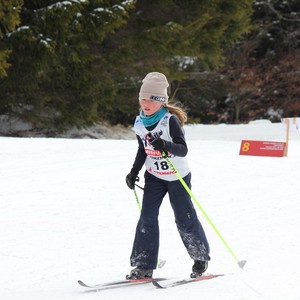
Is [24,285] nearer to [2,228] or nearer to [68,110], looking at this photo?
[2,228]

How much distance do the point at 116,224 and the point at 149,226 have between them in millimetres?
1997

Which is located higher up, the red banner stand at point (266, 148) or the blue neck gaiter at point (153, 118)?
the blue neck gaiter at point (153, 118)

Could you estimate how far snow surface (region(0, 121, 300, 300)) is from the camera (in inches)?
164

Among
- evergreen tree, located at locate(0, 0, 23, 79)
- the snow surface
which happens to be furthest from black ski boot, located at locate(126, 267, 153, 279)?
evergreen tree, located at locate(0, 0, 23, 79)

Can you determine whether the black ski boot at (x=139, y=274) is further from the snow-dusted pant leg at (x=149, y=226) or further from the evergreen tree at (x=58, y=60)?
the evergreen tree at (x=58, y=60)

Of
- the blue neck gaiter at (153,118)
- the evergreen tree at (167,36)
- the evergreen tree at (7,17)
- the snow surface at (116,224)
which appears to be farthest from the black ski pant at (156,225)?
the evergreen tree at (167,36)

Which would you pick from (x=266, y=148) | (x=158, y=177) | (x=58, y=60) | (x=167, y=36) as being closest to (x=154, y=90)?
(x=158, y=177)

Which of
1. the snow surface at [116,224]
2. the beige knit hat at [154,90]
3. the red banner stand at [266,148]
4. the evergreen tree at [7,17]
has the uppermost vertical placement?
the evergreen tree at [7,17]

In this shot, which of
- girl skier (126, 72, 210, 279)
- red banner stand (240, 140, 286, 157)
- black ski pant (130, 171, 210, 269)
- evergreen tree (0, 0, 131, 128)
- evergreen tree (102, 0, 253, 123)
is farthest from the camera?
evergreen tree (102, 0, 253, 123)

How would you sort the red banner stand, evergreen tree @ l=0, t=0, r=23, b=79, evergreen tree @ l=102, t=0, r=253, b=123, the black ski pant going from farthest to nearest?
evergreen tree @ l=102, t=0, r=253, b=123 < evergreen tree @ l=0, t=0, r=23, b=79 < the red banner stand < the black ski pant

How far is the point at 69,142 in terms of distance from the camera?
12.5 meters

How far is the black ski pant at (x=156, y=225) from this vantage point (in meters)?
4.19

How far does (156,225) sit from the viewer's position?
4.31 metres

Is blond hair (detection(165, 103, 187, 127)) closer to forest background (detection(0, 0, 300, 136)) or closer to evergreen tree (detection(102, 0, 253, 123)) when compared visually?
forest background (detection(0, 0, 300, 136))
